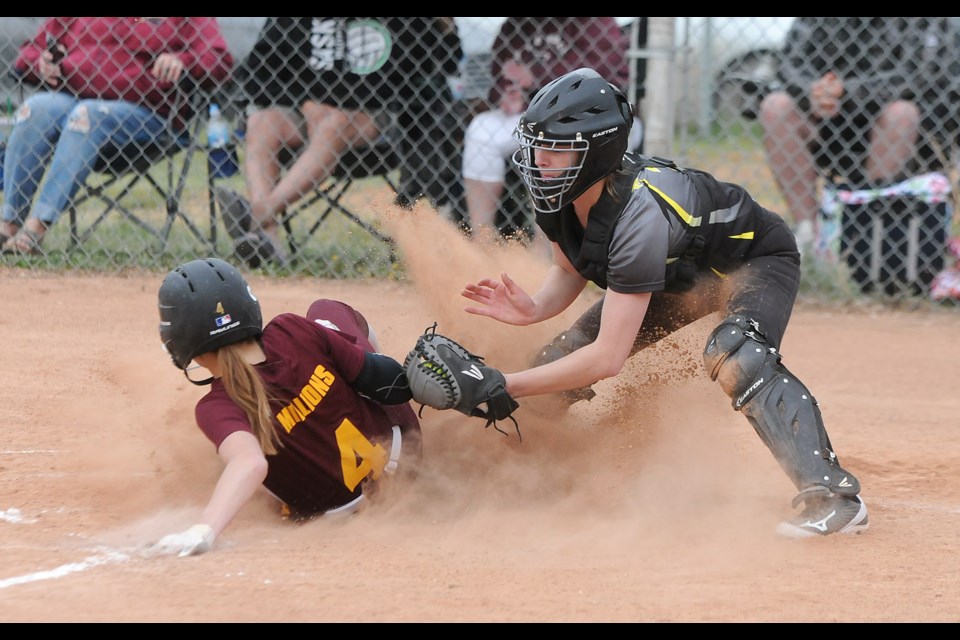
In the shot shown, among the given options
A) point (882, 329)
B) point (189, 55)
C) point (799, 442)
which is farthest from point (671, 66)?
point (799, 442)

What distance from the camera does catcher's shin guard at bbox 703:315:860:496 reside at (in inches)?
149

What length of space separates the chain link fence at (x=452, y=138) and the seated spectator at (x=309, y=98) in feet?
0.04

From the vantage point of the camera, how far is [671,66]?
25.5 feet

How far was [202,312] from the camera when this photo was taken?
11.7 ft

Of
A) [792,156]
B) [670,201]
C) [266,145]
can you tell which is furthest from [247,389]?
[792,156]

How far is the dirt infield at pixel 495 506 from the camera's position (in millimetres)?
3137

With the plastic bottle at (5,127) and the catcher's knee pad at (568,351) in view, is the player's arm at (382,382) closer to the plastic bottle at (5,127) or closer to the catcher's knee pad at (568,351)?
the catcher's knee pad at (568,351)

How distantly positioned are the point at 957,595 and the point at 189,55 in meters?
6.12

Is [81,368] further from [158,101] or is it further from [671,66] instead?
[671,66]

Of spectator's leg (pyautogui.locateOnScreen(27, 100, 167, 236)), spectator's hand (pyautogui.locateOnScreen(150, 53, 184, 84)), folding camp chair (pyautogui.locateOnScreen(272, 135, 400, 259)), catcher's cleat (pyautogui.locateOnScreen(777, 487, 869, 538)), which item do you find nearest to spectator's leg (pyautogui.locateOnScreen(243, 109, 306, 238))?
folding camp chair (pyautogui.locateOnScreen(272, 135, 400, 259))

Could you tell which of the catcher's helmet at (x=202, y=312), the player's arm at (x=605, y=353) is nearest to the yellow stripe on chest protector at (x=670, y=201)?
the player's arm at (x=605, y=353)

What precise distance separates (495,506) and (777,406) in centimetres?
107

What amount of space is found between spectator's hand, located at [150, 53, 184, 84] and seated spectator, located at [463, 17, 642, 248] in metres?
1.98

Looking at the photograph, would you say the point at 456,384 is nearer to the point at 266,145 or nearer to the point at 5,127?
the point at 266,145
